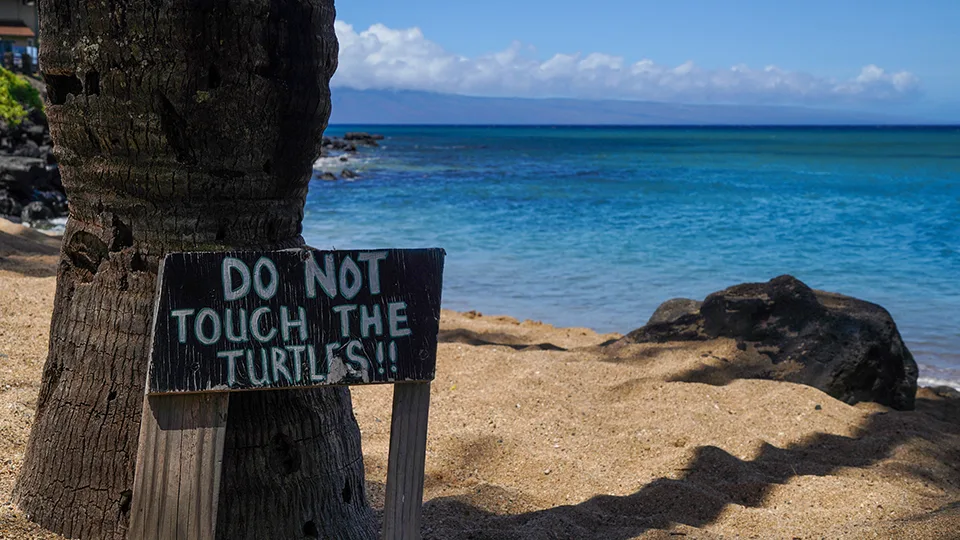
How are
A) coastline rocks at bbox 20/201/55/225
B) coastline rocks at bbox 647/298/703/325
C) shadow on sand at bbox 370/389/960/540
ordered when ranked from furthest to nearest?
coastline rocks at bbox 20/201/55/225 < coastline rocks at bbox 647/298/703/325 < shadow on sand at bbox 370/389/960/540

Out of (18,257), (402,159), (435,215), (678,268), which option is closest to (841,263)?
(678,268)

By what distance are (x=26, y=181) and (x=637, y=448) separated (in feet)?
61.0

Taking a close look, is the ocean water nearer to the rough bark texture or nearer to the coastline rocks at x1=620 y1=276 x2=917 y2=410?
the coastline rocks at x1=620 y1=276 x2=917 y2=410

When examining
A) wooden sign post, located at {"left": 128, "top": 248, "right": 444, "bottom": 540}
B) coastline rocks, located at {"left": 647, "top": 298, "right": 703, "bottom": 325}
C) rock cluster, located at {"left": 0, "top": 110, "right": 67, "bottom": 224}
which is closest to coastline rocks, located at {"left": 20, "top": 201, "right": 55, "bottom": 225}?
rock cluster, located at {"left": 0, "top": 110, "right": 67, "bottom": 224}

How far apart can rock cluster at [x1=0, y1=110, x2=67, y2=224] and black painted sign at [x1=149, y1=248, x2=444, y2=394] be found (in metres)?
16.9

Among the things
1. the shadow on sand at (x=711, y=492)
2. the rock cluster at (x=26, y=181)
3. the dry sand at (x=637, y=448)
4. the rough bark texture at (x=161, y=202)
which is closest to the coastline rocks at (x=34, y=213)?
the rock cluster at (x=26, y=181)

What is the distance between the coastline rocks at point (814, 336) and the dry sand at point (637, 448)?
23cm

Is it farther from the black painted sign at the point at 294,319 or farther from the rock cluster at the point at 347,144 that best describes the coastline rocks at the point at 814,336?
the rock cluster at the point at 347,144

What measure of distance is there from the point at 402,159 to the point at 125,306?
4812cm

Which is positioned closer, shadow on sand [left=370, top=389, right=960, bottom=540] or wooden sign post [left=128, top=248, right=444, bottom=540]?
wooden sign post [left=128, top=248, right=444, bottom=540]

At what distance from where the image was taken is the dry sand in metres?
3.82

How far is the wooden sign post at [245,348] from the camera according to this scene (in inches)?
93.2

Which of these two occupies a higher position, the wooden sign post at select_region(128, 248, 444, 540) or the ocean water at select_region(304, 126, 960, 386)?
the wooden sign post at select_region(128, 248, 444, 540)

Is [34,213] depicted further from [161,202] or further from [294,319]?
[294,319]
